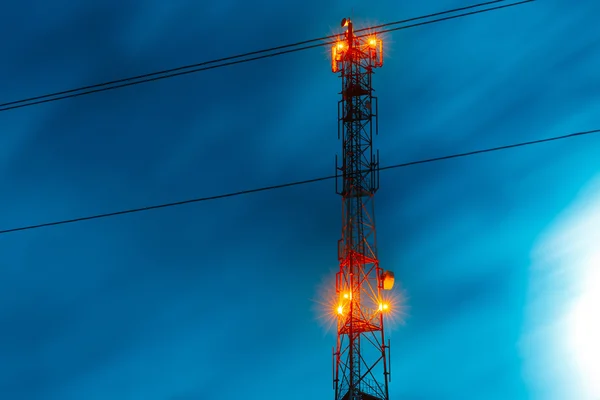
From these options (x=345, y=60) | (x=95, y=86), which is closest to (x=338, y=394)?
(x=345, y=60)

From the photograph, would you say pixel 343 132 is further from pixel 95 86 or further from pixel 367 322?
pixel 95 86

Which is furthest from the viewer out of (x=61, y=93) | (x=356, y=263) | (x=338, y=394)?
(x=356, y=263)

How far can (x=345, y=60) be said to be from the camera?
5828 centimetres

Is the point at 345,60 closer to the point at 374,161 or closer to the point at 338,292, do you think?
the point at 374,161

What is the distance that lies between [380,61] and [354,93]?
2.81 m

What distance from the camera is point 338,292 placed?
54.7 meters

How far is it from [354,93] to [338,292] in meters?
13.5

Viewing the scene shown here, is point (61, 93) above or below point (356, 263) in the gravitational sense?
below

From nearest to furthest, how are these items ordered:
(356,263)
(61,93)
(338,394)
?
(61,93) → (338,394) → (356,263)

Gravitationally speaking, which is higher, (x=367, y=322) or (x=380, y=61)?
(x=380, y=61)

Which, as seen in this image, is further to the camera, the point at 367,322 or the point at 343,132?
the point at 343,132

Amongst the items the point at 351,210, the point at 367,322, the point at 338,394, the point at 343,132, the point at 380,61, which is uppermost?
the point at 380,61

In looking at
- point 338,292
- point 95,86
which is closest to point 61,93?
point 95,86

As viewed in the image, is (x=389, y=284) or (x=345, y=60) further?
(x=345, y=60)
